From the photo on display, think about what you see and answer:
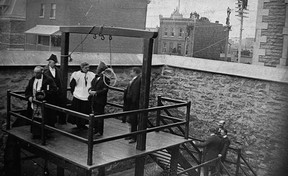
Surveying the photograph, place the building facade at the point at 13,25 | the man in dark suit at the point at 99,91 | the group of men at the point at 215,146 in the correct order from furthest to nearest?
the building facade at the point at 13,25, the group of men at the point at 215,146, the man in dark suit at the point at 99,91

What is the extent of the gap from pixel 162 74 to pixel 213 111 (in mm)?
1982

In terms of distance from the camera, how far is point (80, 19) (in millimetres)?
28000

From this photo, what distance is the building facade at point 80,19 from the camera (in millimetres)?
27891

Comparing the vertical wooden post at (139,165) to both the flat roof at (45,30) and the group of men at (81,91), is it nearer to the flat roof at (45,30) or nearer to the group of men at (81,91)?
the group of men at (81,91)

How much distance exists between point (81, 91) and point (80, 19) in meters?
22.4

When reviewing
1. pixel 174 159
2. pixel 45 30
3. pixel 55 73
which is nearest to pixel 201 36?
pixel 45 30

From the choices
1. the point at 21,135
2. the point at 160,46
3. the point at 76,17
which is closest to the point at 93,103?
the point at 21,135

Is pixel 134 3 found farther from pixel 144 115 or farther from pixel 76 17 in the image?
pixel 144 115

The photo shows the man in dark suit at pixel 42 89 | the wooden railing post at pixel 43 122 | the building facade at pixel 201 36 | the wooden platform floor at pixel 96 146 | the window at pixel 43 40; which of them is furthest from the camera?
the building facade at pixel 201 36

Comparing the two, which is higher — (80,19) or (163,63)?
(80,19)

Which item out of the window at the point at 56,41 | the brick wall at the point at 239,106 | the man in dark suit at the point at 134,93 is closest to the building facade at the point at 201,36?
the window at the point at 56,41

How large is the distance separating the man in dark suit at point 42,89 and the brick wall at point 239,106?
151 centimetres

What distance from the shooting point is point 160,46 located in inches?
1663

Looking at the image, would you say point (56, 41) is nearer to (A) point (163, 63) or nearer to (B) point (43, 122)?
(A) point (163, 63)
